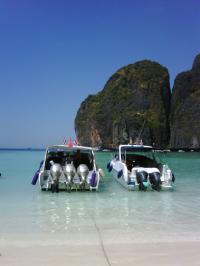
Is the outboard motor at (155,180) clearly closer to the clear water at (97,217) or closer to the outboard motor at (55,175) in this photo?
the clear water at (97,217)

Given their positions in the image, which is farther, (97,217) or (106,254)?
(97,217)

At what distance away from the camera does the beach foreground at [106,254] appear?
5.59m

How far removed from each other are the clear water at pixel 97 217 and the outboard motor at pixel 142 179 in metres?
0.29

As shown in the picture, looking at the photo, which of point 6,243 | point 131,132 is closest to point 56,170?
point 6,243

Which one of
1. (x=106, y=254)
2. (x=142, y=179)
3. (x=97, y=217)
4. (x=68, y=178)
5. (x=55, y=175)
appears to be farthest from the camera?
(x=142, y=179)

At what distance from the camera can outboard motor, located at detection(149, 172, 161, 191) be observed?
1582cm

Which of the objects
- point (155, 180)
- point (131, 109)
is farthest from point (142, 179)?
point (131, 109)

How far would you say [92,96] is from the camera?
620ft

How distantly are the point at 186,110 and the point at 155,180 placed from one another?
421ft

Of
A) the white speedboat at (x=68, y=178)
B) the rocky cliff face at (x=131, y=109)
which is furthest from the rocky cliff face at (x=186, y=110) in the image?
the white speedboat at (x=68, y=178)

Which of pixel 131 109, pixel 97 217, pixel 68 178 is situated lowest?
pixel 97 217

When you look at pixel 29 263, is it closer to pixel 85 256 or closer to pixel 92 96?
pixel 85 256

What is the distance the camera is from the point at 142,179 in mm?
15805

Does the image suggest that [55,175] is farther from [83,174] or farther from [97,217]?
[97,217]
